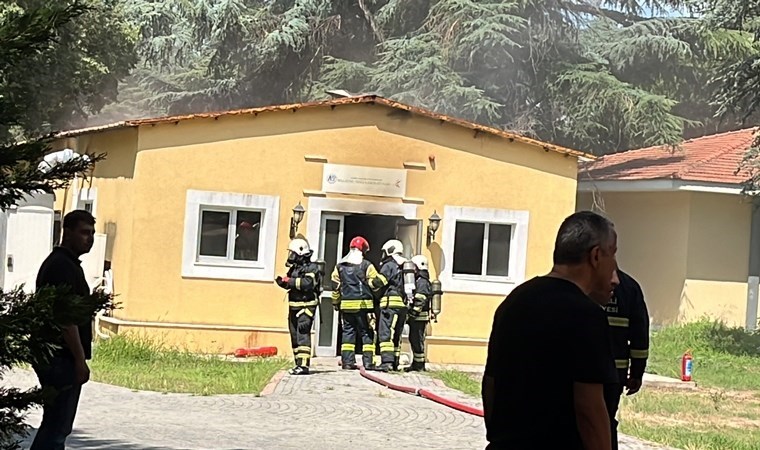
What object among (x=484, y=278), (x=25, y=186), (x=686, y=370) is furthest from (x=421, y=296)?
(x=25, y=186)

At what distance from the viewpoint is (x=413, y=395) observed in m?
14.7

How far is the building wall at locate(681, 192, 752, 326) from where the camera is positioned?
23469 millimetres

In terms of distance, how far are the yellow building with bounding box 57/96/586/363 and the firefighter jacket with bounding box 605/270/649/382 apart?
10.8m

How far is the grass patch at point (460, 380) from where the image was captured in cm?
1535

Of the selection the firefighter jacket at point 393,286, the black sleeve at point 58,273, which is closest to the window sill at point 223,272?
the firefighter jacket at point 393,286

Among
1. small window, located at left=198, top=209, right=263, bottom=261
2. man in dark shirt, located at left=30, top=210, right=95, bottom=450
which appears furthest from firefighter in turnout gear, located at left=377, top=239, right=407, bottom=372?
man in dark shirt, located at left=30, top=210, right=95, bottom=450

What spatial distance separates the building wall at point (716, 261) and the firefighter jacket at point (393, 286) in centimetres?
865

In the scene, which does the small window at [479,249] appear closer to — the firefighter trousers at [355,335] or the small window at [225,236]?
the firefighter trousers at [355,335]

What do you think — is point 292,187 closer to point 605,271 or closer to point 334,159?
point 334,159

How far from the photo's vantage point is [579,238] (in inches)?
185

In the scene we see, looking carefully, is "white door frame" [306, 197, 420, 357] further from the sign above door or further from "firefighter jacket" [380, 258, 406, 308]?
"firefighter jacket" [380, 258, 406, 308]

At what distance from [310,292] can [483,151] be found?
4.60 meters

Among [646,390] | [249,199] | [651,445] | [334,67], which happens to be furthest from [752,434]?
[334,67]

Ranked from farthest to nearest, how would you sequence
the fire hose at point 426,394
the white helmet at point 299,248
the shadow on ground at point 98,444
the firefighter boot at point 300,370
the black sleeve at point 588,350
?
the firefighter boot at point 300,370 < the white helmet at point 299,248 < the fire hose at point 426,394 < the shadow on ground at point 98,444 < the black sleeve at point 588,350
